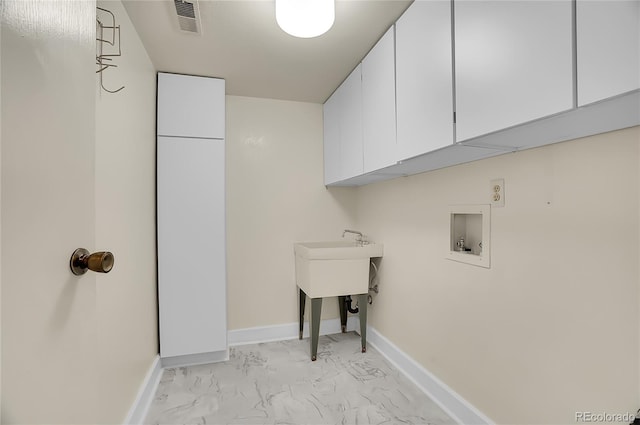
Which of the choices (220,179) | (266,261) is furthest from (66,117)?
(266,261)

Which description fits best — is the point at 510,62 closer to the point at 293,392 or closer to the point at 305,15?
the point at 305,15

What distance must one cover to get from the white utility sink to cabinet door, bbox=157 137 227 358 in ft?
2.19

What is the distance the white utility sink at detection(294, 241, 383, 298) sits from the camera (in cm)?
231

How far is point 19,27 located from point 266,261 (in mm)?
2475

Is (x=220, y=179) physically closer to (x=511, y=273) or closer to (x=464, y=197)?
(x=464, y=197)

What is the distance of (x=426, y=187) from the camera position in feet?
6.52

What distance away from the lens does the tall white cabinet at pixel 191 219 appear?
2254mm

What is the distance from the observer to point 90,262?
0.66 m

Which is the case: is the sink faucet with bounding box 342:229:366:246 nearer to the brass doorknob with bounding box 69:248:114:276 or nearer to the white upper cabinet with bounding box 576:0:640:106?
the white upper cabinet with bounding box 576:0:640:106

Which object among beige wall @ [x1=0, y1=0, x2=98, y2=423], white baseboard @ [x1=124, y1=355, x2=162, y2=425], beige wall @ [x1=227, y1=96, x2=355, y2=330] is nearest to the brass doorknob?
beige wall @ [x1=0, y1=0, x2=98, y2=423]

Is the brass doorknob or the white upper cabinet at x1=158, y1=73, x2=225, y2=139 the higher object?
the white upper cabinet at x1=158, y1=73, x2=225, y2=139

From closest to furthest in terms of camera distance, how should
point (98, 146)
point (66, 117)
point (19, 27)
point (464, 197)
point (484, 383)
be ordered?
point (19, 27)
point (66, 117)
point (98, 146)
point (484, 383)
point (464, 197)

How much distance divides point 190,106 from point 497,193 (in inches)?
82.9

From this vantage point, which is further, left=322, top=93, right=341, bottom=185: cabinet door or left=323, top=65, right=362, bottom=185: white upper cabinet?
left=322, top=93, right=341, bottom=185: cabinet door
